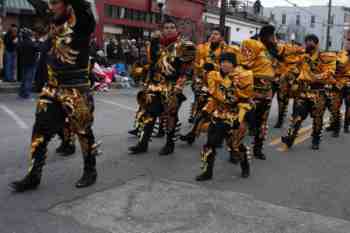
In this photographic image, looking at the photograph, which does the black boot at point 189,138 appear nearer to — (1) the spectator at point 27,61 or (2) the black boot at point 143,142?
(2) the black boot at point 143,142

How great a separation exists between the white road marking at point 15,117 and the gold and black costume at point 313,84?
14.8ft

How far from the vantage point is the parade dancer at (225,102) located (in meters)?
5.96

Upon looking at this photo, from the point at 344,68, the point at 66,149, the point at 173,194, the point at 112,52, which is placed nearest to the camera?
the point at 173,194

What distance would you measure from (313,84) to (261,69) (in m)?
1.41

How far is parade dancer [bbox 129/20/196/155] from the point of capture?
706cm

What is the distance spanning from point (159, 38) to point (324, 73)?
2.74m

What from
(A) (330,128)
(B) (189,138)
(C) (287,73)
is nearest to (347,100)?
(A) (330,128)

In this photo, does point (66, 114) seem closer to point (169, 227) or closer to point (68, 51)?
point (68, 51)

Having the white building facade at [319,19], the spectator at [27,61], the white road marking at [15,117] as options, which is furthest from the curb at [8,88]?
the white building facade at [319,19]

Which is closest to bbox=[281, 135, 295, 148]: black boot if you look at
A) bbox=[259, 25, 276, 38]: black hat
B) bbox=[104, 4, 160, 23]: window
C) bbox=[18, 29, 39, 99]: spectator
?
bbox=[259, 25, 276, 38]: black hat

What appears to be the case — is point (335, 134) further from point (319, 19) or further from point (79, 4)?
point (319, 19)

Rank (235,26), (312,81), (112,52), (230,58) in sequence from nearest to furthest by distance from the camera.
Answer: (230,58)
(312,81)
(112,52)
(235,26)

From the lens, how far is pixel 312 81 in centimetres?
816

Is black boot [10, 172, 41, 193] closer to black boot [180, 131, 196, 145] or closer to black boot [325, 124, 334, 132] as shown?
black boot [180, 131, 196, 145]
